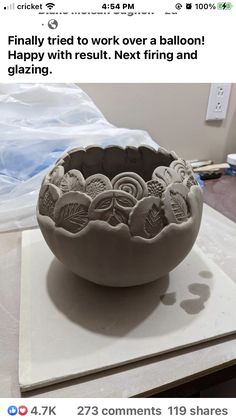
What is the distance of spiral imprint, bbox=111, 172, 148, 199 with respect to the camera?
392 millimetres

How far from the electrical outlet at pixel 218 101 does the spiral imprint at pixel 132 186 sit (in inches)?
28.6

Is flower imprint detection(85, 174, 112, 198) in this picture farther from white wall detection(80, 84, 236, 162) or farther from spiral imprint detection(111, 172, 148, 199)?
white wall detection(80, 84, 236, 162)

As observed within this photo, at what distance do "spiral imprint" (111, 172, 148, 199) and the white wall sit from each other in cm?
55

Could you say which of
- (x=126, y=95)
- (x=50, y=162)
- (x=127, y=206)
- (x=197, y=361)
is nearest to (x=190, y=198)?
(x=127, y=206)

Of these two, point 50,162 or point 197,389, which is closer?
point 197,389

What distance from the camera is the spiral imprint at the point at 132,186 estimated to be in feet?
1.29

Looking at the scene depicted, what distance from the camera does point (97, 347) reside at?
369mm

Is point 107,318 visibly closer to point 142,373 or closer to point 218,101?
point 142,373

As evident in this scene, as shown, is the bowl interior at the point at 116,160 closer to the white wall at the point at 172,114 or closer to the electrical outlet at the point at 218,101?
the white wall at the point at 172,114
